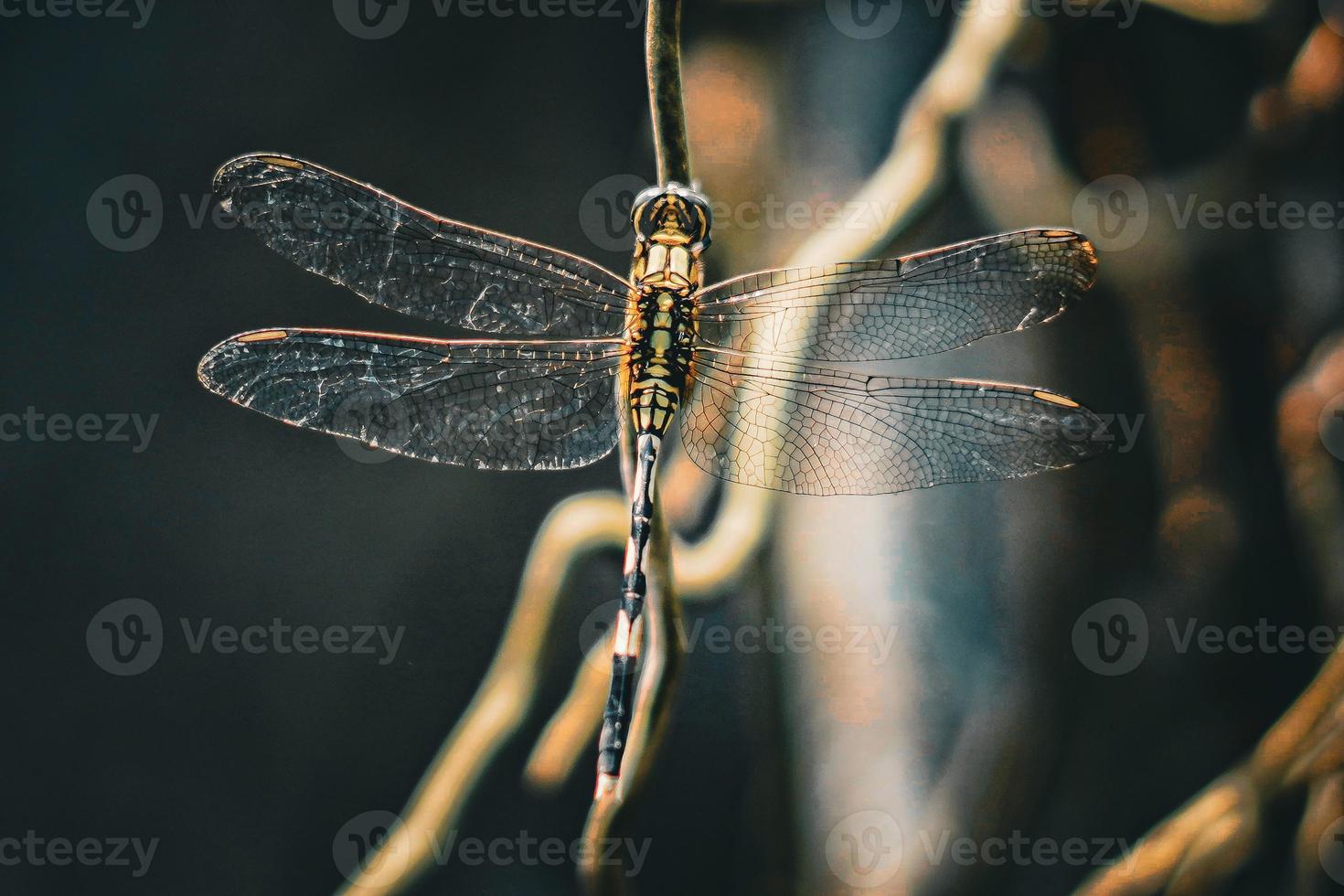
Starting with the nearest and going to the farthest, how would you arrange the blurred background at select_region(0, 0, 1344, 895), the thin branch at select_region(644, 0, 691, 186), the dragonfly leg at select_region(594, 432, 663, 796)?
the thin branch at select_region(644, 0, 691, 186)
the dragonfly leg at select_region(594, 432, 663, 796)
the blurred background at select_region(0, 0, 1344, 895)

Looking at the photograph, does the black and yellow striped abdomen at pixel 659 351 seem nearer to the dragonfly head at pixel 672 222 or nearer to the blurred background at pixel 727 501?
the dragonfly head at pixel 672 222

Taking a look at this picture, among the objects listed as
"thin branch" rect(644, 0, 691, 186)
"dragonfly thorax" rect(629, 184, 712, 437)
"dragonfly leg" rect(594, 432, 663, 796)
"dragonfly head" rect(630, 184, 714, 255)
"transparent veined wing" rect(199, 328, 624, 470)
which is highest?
"thin branch" rect(644, 0, 691, 186)

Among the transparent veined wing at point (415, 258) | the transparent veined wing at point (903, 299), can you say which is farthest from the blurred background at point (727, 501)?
the transparent veined wing at point (415, 258)

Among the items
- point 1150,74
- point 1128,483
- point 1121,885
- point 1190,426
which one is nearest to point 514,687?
point 1121,885

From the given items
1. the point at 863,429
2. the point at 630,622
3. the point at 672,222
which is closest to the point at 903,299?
the point at 863,429

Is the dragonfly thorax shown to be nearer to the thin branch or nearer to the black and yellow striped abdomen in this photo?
the black and yellow striped abdomen

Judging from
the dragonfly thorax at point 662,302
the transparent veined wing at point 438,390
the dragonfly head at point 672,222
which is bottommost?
the transparent veined wing at point 438,390

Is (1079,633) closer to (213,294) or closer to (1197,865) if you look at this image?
(1197,865)

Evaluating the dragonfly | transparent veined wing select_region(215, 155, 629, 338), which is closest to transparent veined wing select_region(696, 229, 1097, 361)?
the dragonfly
